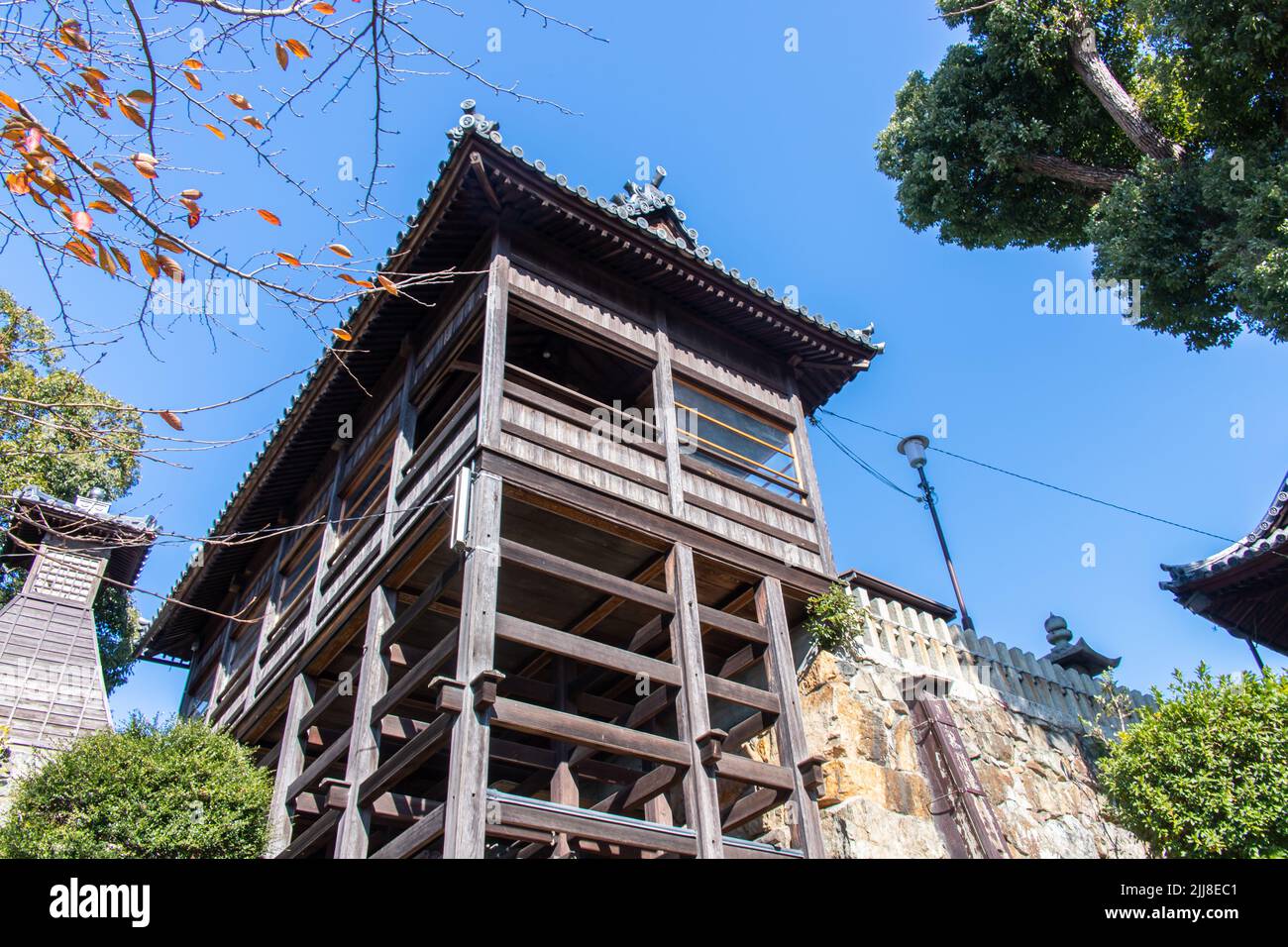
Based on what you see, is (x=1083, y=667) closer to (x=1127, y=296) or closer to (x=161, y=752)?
(x=1127, y=296)

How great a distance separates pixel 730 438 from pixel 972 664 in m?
4.18

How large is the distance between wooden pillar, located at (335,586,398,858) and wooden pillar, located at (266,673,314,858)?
151 cm

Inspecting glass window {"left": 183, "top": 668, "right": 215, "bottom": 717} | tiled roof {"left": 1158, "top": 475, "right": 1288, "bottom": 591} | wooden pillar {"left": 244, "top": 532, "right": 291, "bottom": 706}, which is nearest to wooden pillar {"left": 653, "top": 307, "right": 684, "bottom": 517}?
wooden pillar {"left": 244, "top": 532, "right": 291, "bottom": 706}

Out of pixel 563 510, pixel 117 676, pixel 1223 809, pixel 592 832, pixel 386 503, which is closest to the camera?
pixel 592 832

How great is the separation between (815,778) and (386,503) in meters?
5.41

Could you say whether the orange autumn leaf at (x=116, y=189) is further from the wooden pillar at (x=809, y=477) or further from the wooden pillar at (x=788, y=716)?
the wooden pillar at (x=809, y=477)

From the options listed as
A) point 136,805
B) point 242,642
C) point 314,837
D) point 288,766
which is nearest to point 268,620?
point 242,642

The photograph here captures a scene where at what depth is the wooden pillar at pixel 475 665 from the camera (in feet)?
20.4

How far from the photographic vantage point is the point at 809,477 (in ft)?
35.9

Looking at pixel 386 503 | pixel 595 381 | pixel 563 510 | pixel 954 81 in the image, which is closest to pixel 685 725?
pixel 563 510

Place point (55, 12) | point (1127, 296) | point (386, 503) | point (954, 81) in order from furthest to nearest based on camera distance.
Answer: point (954, 81), point (386, 503), point (1127, 296), point (55, 12)

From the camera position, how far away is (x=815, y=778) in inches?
315

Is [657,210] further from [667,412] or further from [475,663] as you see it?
[475,663]
